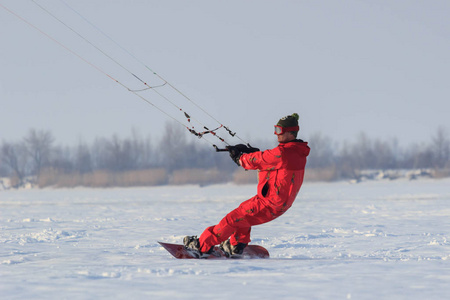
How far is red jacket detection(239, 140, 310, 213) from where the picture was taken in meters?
5.34

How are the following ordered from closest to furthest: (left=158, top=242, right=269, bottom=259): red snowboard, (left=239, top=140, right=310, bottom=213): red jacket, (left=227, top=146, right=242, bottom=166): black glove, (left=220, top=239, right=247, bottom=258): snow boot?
1. (left=239, top=140, right=310, bottom=213): red jacket
2. (left=227, top=146, right=242, bottom=166): black glove
3. (left=158, top=242, right=269, bottom=259): red snowboard
4. (left=220, top=239, right=247, bottom=258): snow boot

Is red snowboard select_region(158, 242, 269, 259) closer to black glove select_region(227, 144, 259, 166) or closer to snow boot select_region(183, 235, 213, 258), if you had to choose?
snow boot select_region(183, 235, 213, 258)

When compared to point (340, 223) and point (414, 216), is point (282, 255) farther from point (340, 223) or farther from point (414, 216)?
point (414, 216)

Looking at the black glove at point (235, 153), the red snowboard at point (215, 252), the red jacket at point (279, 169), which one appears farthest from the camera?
the red snowboard at point (215, 252)

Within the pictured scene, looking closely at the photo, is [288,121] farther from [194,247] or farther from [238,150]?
[194,247]

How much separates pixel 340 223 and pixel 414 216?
8.28ft

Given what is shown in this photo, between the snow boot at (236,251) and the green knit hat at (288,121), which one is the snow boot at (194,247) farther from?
the green knit hat at (288,121)

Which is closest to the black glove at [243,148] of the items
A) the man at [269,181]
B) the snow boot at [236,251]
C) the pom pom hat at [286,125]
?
the man at [269,181]

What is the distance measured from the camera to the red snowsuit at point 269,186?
536cm

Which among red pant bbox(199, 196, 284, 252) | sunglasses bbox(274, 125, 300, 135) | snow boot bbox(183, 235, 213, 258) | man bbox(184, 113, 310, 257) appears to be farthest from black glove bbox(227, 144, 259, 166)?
snow boot bbox(183, 235, 213, 258)

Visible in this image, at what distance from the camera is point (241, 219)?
5.63 meters

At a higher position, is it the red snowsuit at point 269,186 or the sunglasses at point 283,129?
the sunglasses at point 283,129

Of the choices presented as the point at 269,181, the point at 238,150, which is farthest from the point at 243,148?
the point at 269,181

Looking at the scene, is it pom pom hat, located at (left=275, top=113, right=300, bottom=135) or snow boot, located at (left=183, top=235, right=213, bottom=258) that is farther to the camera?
snow boot, located at (left=183, top=235, right=213, bottom=258)
